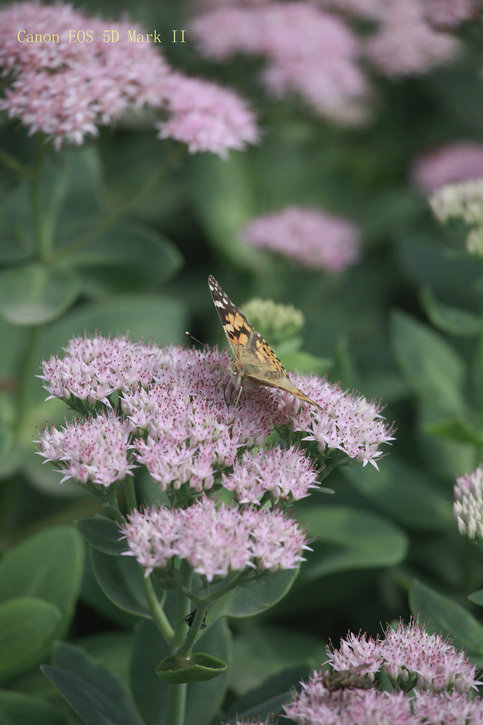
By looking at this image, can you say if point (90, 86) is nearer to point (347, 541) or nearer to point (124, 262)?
point (124, 262)

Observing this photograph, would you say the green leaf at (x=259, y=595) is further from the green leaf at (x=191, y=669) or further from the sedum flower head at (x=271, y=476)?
the sedum flower head at (x=271, y=476)

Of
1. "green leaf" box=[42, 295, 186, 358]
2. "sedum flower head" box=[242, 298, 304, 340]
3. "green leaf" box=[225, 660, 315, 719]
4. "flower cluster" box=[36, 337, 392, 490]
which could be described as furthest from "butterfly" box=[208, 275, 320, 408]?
"green leaf" box=[42, 295, 186, 358]

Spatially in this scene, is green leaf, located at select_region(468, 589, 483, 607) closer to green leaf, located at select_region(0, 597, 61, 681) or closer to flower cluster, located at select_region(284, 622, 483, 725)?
flower cluster, located at select_region(284, 622, 483, 725)

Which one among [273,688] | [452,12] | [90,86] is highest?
[452,12]

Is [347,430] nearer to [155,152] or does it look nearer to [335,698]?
[335,698]

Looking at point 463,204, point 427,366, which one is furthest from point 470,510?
point 463,204

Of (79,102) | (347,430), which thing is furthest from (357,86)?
(347,430)
